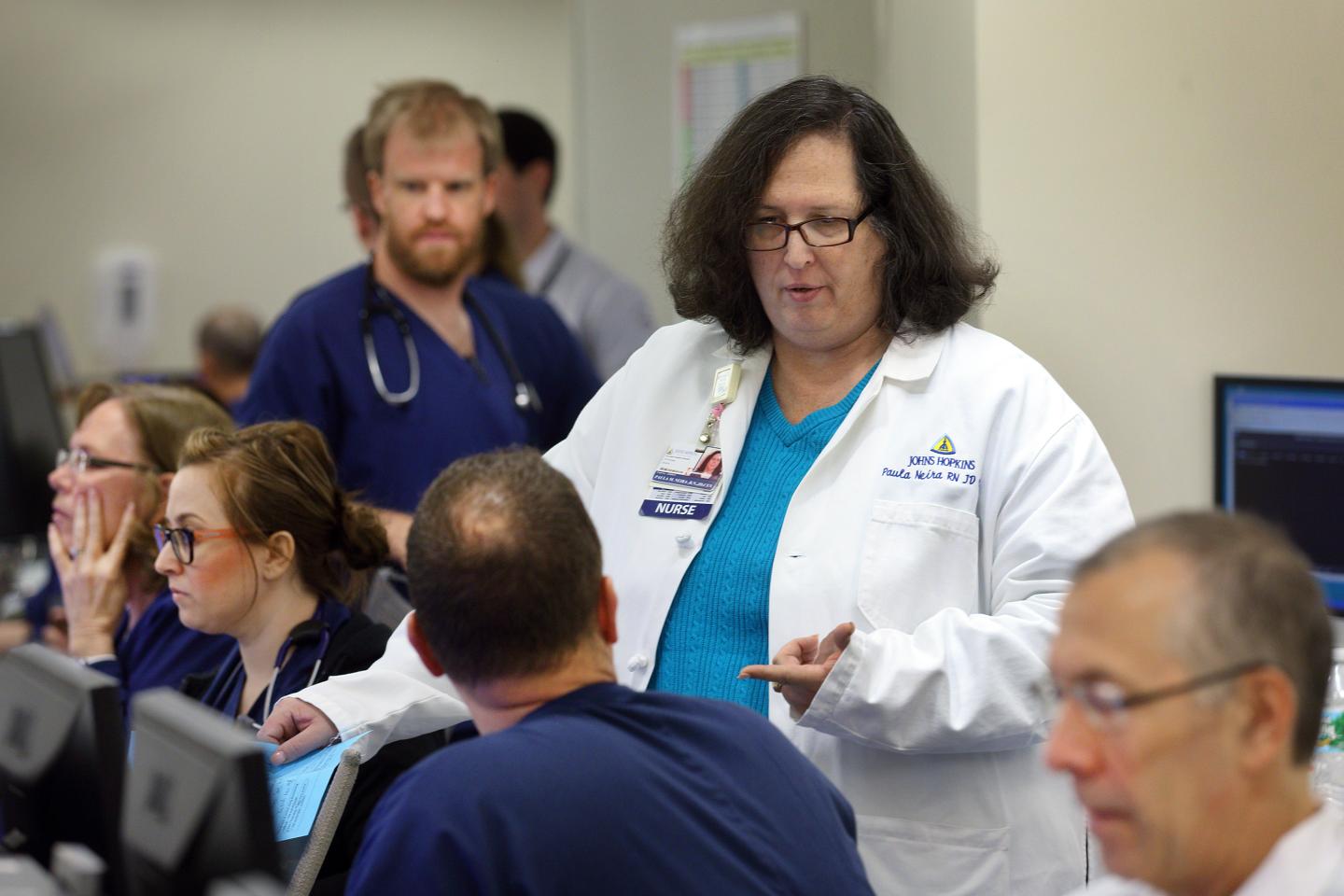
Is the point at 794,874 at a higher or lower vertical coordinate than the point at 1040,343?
lower

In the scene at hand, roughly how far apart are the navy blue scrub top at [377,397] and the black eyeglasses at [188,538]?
0.62 m

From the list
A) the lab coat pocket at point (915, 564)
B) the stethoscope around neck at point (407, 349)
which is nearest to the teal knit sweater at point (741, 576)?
the lab coat pocket at point (915, 564)

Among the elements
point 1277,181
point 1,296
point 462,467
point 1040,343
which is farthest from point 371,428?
point 1,296

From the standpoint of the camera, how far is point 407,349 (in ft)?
9.39

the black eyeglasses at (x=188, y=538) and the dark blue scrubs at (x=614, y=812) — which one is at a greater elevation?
the black eyeglasses at (x=188, y=538)

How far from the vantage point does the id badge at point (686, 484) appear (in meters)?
1.93

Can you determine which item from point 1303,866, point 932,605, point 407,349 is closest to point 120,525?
point 407,349

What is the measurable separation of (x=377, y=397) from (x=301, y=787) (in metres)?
1.23

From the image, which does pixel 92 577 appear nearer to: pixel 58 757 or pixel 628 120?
pixel 58 757

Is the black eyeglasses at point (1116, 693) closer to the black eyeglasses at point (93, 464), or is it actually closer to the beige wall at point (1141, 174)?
the beige wall at point (1141, 174)

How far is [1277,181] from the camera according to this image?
2557 mm

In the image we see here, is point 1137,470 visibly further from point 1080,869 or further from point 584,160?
point 584,160

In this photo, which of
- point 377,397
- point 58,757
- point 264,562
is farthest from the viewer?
point 377,397

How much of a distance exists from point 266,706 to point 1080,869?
3.59 feet
